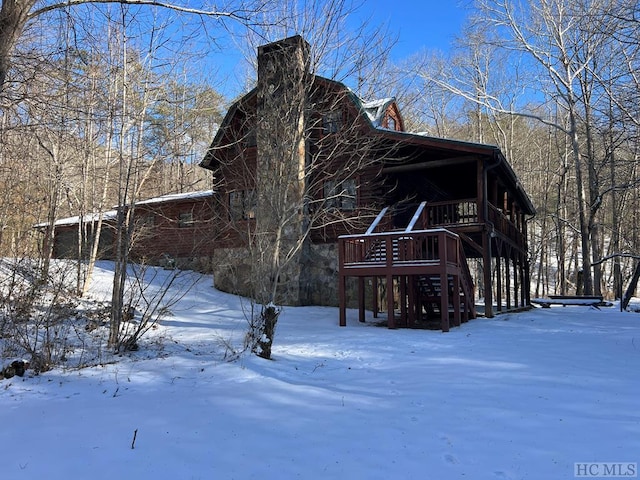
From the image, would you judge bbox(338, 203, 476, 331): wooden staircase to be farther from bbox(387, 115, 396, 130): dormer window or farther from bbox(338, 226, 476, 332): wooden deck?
bbox(387, 115, 396, 130): dormer window

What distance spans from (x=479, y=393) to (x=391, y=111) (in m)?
14.6

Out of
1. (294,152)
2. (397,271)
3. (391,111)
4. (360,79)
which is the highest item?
(391,111)

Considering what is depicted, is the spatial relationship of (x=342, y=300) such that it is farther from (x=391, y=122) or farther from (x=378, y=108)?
(x=391, y=122)

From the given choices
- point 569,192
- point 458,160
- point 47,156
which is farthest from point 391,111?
point 569,192

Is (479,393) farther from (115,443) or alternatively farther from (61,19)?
(61,19)

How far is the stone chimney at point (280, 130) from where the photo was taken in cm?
800

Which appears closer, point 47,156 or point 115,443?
point 115,443

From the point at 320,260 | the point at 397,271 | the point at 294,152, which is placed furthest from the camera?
the point at 320,260

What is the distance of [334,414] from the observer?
4.34m

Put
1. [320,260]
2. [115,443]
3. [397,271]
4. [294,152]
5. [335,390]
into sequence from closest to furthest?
[115,443] < [335,390] < [294,152] < [397,271] < [320,260]

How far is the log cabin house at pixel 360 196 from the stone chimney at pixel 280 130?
0.03 meters

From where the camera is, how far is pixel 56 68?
5512 millimetres

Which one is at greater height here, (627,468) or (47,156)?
(47,156)

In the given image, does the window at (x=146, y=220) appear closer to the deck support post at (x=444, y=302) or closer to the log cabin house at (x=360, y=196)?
the log cabin house at (x=360, y=196)
